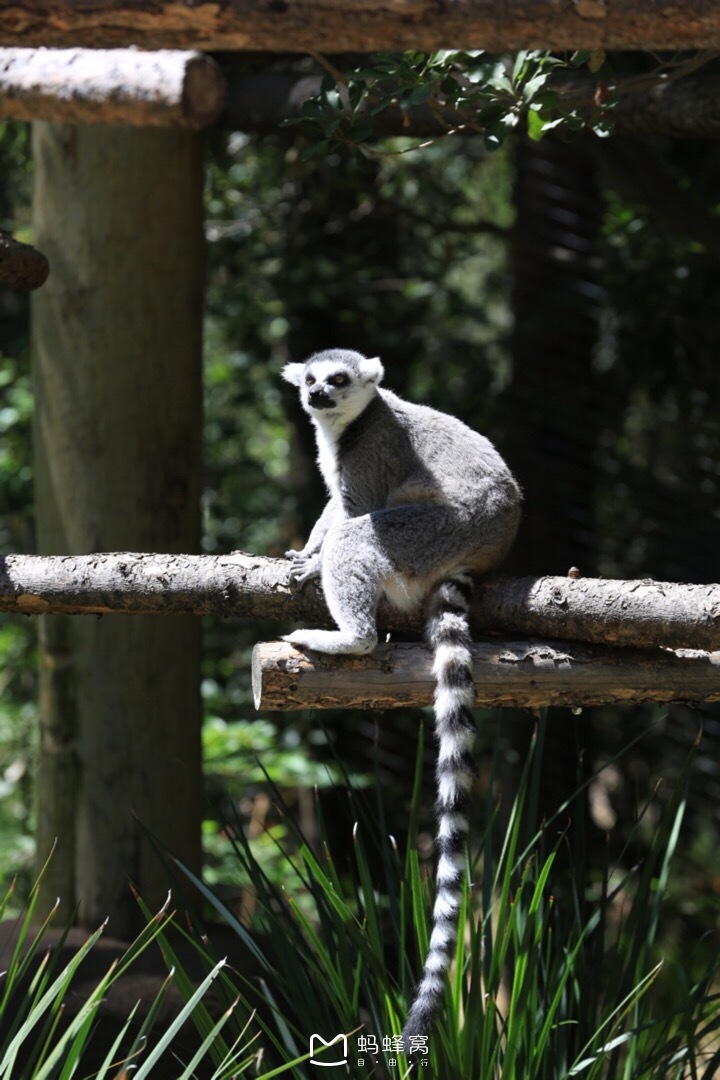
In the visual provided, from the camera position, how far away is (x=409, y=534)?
289 centimetres

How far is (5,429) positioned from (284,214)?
1.92 metres

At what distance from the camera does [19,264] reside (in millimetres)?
2881

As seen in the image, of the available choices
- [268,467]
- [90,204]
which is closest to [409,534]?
[90,204]

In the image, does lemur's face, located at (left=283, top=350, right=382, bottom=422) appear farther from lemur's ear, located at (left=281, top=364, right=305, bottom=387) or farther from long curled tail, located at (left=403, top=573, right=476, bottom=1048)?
long curled tail, located at (left=403, top=573, right=476, bottom=1048)

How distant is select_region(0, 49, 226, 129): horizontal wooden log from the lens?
343 cm

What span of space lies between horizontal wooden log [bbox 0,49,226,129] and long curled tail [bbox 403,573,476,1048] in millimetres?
1999

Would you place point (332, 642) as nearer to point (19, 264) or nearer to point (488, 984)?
point (488, 984)

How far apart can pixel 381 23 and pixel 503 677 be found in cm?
143

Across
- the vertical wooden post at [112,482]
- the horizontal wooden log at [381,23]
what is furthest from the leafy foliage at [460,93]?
the vertical wooden post at [112,482]

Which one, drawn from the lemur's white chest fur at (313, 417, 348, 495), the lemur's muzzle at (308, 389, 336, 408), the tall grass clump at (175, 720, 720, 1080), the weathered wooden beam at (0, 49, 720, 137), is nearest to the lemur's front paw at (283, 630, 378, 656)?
the tall grass clump at (175, 720, 720, 1080)

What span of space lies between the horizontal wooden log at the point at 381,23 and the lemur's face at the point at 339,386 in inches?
42.0

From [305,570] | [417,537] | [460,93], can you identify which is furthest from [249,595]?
[460,93]

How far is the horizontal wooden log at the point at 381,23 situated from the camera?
6.59 ft
